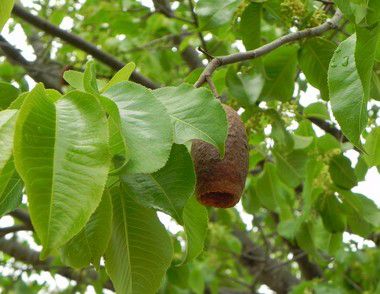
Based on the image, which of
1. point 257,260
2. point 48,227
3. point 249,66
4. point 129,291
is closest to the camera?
point 48,227

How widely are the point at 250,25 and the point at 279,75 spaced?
0.19m

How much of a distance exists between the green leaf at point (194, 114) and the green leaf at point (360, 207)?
4.47 ft

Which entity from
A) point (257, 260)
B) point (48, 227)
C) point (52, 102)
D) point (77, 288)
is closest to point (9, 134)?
point (52, 102)

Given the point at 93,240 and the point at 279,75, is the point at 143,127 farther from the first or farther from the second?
the point at 279,75

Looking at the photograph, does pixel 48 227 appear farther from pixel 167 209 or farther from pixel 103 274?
pixel 103 274

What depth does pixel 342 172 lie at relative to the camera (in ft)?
7.95

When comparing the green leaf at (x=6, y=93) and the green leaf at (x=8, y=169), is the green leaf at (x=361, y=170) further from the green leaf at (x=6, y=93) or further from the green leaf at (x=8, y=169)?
the green leaf at (x=8, y=169)

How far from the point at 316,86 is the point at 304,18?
20 centimetres

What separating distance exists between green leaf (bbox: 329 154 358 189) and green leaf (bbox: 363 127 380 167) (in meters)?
0.45

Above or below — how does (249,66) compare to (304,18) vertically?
below

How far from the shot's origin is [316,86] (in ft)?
6.87

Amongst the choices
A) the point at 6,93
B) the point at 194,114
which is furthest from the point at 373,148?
the point at 6,93

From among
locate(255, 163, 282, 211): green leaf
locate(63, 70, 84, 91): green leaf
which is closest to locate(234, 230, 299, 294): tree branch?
locate(255, 163, 282, 211): green leaf

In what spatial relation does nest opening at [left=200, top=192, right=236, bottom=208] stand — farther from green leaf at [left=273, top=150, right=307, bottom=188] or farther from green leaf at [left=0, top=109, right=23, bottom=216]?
green leaf at [left=273, top=150, right=307, bottom=188]
